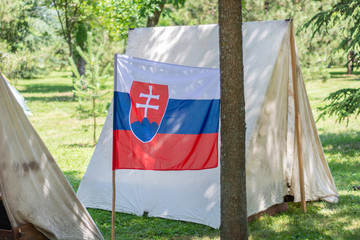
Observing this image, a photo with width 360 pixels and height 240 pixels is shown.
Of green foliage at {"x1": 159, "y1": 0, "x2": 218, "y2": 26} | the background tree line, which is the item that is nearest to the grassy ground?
the background tree line

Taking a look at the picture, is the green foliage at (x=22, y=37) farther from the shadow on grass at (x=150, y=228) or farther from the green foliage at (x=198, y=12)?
the shadow on grass at (x=150, y=228)

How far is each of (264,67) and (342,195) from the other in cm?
255

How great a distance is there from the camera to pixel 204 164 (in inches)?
200

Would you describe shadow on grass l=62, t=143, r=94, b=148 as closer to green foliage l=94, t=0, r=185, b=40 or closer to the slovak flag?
green foliage l=94, t=0, r=185, b=40

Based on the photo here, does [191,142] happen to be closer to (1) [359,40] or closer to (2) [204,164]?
Answer: (2) [204,164]

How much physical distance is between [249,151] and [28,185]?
2625 millimetres

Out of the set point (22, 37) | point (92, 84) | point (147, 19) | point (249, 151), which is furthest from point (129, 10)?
point (22, 37)

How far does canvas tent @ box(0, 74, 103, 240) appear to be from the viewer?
4.66 m

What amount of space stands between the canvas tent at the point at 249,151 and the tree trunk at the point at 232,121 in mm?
1485

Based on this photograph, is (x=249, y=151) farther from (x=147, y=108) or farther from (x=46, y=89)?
(x=46, y=89)

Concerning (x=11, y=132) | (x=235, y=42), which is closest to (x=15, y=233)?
(x=11, y=132)

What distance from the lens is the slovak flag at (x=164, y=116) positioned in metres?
5.14

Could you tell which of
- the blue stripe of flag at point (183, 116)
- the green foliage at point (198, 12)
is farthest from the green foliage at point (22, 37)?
the blue stripe of flag at point (183, 116)

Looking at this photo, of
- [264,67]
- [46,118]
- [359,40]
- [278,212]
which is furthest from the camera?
[46,118]
